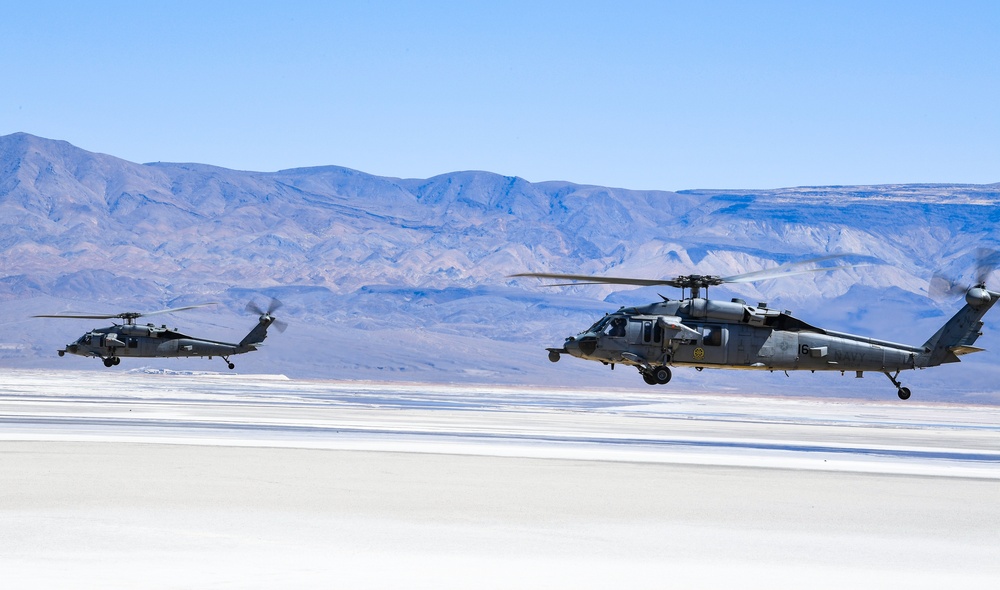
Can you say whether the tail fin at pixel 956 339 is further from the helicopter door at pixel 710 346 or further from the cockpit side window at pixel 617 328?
the cockpit side window at pixel 617 328

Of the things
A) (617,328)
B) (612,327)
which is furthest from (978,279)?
(612,327)

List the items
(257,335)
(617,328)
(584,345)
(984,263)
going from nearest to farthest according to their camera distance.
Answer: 1. (984,263)
2. (584,345)
3. (617,328)
4. (257,335)

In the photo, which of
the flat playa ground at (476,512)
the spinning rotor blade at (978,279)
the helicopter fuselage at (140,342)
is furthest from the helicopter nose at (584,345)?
the helicopter fuselage at (140,342)

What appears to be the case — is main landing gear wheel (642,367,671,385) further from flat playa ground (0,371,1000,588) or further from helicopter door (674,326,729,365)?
flat playa ground (0,371,1000,588)

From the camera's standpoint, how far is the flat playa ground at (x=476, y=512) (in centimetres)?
1473

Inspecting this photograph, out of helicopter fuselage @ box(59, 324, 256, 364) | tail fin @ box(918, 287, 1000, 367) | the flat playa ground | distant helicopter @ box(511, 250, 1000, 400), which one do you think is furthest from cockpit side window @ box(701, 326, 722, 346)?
helicopter fuselage @ box(59, 324, 256, 364)

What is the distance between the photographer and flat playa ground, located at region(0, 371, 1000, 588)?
14.7m

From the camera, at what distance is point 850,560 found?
16172 millimetres

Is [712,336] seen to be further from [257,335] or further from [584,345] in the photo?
[257,335]

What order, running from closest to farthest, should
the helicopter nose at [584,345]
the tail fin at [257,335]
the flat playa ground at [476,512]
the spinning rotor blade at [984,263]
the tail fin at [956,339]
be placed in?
the flat playa ground at [476,512] → the spinning rotor blade at [984,263] → the helicopter nose at [584,345] → the tail fin at [956,339] → the tail fin at [257,335]

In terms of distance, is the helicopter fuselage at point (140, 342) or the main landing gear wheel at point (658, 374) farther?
the helicopter fuselage at point (140, 342)

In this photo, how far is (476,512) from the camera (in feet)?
64.8

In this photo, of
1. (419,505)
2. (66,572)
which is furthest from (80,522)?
(419,505)

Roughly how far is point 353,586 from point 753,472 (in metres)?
15.6
